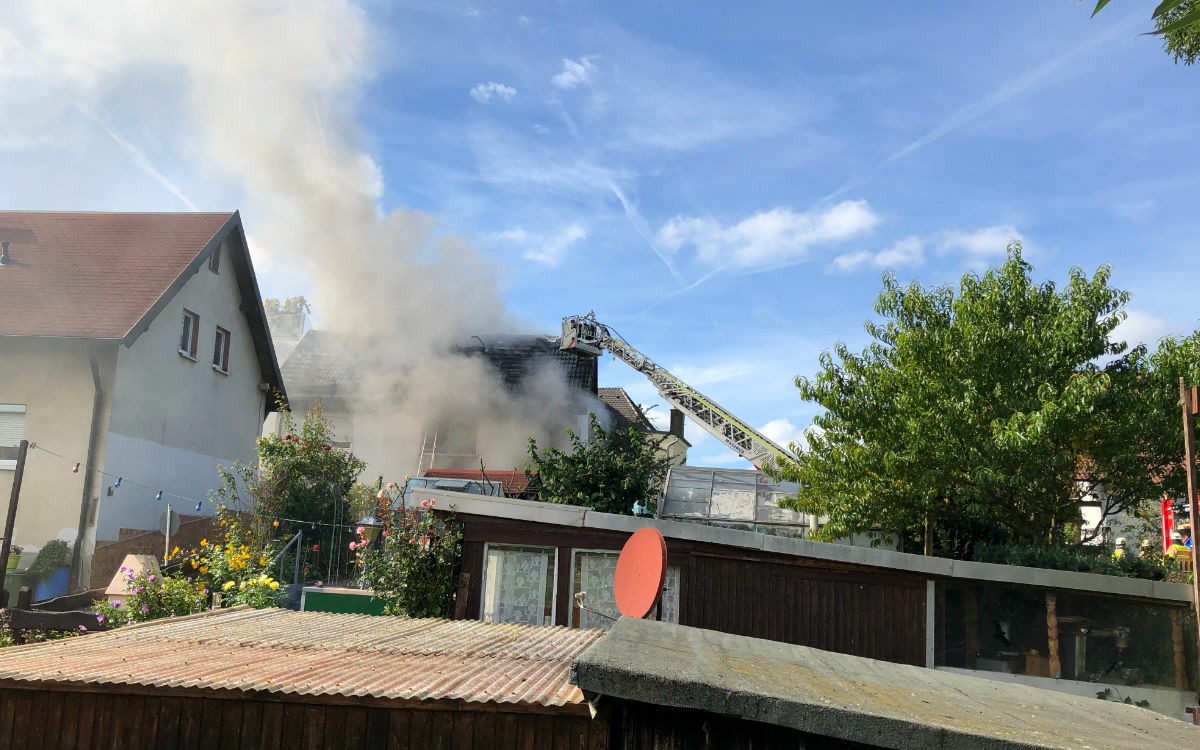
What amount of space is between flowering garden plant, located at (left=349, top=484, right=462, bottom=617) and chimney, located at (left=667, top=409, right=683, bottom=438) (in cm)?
2419

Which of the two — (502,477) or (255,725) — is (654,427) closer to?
(502,477)

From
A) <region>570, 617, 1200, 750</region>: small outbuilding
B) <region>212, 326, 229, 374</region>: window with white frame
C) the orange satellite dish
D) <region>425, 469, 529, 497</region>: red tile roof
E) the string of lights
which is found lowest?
<region>570, 617, 1200, 750</region>: small outbuilding

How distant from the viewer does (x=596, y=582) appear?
494 inches

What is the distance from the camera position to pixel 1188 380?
15.3m

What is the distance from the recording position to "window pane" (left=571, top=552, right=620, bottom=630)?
12445 mm

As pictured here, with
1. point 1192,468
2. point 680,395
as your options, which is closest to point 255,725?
point 1192,468

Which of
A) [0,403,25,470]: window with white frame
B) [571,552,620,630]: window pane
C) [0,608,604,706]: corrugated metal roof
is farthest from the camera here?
[0,403,25,470]: window with white frame

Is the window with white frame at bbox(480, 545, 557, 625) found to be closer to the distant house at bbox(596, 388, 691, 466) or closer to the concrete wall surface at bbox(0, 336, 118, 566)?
the concrete wall surface at bbox(0, 336, 118, 566)

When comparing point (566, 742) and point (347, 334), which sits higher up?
point (347, 334)

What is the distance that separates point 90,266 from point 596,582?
49.4 ft

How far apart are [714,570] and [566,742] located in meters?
7.44

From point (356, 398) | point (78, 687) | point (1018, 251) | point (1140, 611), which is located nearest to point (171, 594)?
point (78, 687)

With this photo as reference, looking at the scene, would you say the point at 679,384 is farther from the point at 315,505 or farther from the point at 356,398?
the point at 315,505

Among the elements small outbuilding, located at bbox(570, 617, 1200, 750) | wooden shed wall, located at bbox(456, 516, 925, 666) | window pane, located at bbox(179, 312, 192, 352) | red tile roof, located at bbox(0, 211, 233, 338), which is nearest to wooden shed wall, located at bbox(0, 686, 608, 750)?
small outbuilding, located at bbox(570, 617, 1200, 750)
